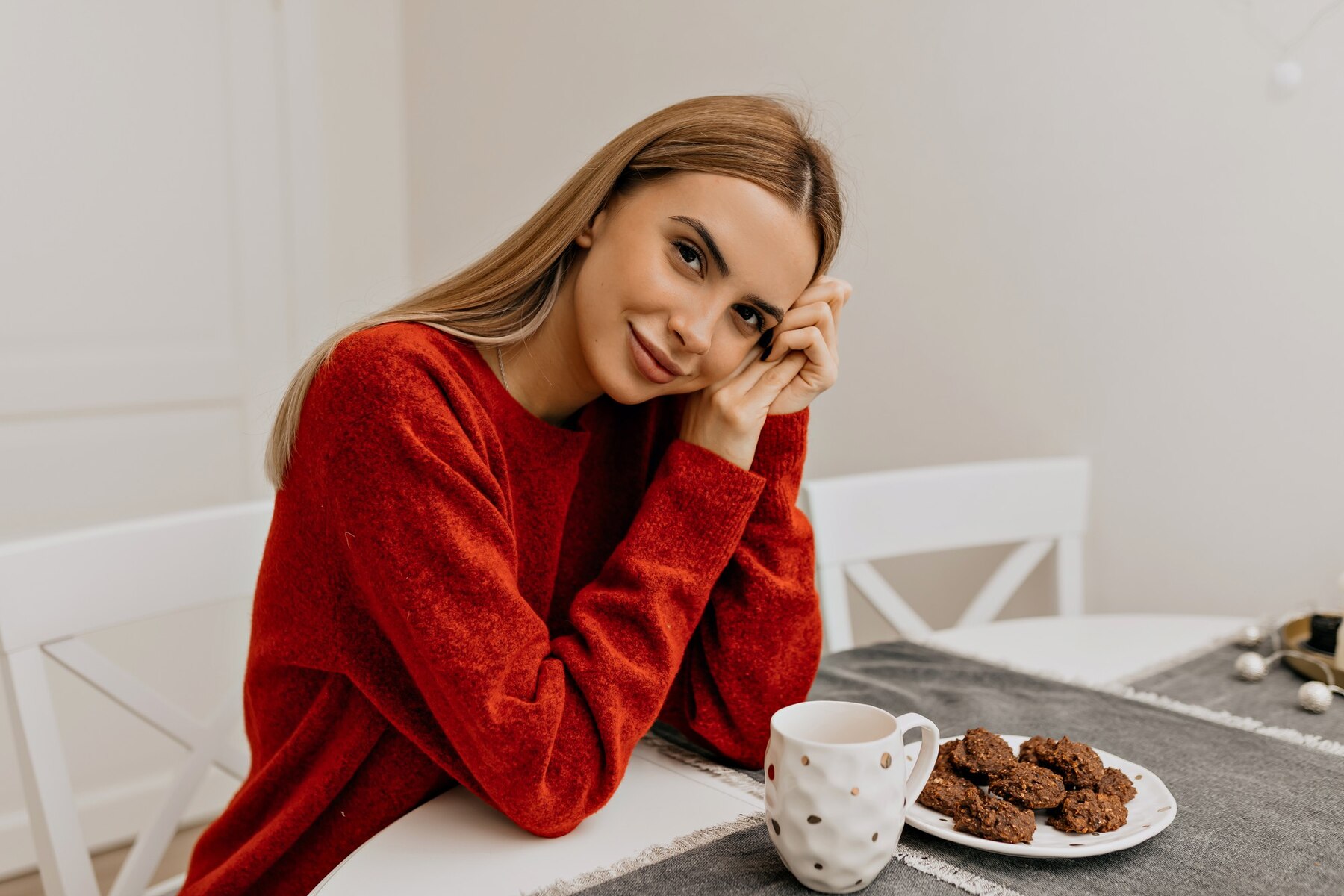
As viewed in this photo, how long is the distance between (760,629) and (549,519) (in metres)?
0.21

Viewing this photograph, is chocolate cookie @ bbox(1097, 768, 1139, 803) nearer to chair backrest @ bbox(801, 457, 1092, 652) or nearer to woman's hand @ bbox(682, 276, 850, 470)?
woman's hand @ bbox(682, 276, 850, 470)

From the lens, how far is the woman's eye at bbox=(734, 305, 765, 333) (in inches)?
35.3

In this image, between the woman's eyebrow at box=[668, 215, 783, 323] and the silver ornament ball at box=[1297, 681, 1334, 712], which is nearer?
the woman's eyebrow at box=[668, 215, 783, 323]

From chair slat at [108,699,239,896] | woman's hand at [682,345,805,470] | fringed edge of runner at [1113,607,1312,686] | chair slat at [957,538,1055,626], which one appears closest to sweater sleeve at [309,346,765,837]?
woman's hand at [682,345,805,470]

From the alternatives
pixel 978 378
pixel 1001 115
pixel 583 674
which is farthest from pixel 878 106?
pixel 583 674

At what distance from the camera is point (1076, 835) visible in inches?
27.2

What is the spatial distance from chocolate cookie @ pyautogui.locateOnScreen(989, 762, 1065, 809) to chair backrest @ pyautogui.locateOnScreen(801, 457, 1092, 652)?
50 centimetres

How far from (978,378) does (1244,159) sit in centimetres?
47

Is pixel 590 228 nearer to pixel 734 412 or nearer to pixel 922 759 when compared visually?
pixel 734 412

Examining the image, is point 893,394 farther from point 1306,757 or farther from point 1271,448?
point 1306,757

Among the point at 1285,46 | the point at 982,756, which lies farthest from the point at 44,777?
the point at 1285,46

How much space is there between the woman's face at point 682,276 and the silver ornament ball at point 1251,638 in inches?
25.5

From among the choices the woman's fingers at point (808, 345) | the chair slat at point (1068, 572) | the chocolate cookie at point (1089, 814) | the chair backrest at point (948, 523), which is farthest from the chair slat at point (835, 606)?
the chocolate cookie at point (1089, 814)

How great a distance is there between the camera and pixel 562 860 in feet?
2.34
